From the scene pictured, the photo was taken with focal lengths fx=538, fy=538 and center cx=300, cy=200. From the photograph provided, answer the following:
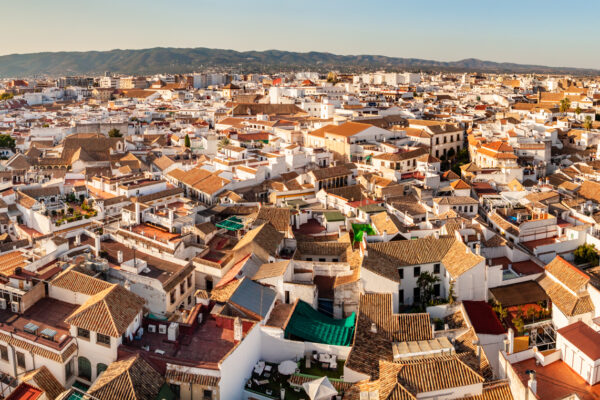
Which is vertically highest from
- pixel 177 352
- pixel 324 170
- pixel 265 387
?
pixel 324 170

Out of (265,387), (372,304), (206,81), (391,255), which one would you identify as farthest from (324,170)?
(206,81)

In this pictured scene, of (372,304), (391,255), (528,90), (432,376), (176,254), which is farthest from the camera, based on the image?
(528,90)

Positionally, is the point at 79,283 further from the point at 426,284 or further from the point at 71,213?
the point at 426,284

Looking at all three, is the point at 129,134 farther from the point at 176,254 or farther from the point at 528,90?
the point at 528,90

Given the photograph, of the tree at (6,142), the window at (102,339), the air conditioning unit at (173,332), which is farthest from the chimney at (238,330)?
the tree at (6,142)

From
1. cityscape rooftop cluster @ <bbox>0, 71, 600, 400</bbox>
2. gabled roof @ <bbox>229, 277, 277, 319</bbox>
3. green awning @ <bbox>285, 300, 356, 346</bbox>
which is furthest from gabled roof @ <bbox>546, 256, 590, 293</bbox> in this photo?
gabled roof @ <bbox>229, 277, 277, 319</bbox>

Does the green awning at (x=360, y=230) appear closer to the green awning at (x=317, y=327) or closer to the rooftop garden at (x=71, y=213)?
the green awning at (x=317, y=327)

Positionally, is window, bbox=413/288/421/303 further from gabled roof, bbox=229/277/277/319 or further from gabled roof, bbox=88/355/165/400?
gabled roof, bbox=88/355/165/400

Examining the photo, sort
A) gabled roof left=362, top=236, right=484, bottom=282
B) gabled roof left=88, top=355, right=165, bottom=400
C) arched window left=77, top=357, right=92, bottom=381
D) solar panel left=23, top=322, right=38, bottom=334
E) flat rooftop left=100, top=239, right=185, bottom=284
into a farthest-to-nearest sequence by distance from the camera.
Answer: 1. flat rooftop left=100, top=239, right=185, bottom=284
2. gabled roof left=362, top=236, right=484, bottom=282
3. solar panel left=23, top=322, right=38, bottom=334
4. arched window left=77, top=357, right=92, bottom=381
5. gabled roof left=88, top=355, right=165, bottom=400
